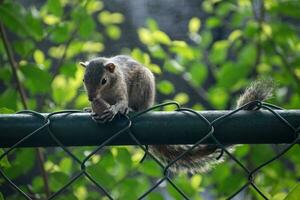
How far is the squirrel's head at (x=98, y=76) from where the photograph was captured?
1.42 meters

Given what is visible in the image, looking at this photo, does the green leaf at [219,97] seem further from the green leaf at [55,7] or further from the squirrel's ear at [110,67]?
the green leaf at [55,7]

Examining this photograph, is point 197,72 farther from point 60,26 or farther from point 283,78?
point 60,26

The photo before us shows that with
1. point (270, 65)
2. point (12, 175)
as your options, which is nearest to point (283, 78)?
point (270, 65)

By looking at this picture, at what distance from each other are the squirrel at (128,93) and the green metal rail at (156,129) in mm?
154

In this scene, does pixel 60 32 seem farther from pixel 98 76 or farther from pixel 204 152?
pixel 204 152

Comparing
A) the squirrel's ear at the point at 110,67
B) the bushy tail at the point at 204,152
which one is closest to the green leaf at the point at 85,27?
the squirrel's ear at the point at 110,67

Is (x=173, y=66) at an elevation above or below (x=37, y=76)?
Answer: below

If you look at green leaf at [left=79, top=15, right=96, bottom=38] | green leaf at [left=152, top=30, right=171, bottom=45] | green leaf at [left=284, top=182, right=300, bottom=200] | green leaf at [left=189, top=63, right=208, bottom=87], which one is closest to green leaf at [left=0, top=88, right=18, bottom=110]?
green leaf at [left=79, top=15, right=96, bottom=38]

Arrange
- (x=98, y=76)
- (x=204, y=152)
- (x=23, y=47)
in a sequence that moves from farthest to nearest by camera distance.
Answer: (x=23, y=47) < (x=98, y=76) < (x=204, y=152)

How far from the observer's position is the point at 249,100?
0.89 m

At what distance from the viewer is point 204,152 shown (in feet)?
3.24

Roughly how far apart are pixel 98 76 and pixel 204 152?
547 millimetres

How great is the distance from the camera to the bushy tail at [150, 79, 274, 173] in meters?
0.87

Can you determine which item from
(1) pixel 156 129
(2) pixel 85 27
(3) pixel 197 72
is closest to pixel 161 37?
(3) pixel 197 72
